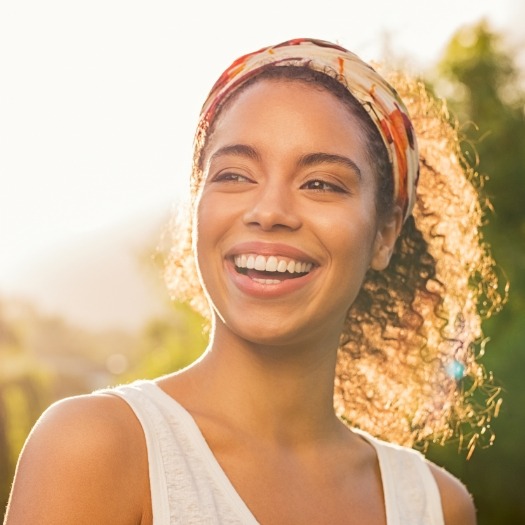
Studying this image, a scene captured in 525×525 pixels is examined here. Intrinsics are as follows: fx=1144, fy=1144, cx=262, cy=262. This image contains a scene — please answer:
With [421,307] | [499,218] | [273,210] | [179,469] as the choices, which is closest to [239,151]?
[273,210]

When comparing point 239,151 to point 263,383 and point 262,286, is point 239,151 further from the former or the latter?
point 263,383

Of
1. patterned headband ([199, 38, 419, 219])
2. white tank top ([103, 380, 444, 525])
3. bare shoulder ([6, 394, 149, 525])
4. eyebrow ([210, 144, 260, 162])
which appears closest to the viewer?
bare shoulder ([6, 394, 149, 525])

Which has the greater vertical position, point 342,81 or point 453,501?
point 342,81

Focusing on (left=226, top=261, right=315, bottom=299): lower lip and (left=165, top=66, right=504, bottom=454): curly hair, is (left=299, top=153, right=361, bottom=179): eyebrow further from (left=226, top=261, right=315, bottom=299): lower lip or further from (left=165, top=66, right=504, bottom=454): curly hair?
(left=165, top=66, right=504, bottom=454): curly hair

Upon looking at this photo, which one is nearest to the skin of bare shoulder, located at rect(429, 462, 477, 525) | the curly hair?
bare shoulder, located at rect(429, 462, 477, 525)

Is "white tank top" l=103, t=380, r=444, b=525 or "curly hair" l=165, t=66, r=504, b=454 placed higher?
"curly hair" l=165, t=66, r=504, b=454

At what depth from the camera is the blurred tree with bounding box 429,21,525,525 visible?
12938 millimetres

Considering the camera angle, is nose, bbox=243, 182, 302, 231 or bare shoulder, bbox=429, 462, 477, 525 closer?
nose, bbox=243, 182, 302, 231

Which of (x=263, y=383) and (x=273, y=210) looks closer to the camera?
(x=273, y=210)

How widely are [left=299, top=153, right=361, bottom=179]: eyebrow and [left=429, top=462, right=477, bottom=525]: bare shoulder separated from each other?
1022mm

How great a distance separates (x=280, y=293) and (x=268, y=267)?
0.08 m

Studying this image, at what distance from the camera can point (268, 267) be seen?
2.97m

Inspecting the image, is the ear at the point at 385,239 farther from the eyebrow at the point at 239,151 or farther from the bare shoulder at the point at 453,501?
the bare shoulder at the point at 453,501

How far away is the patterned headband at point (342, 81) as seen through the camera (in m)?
3.22
